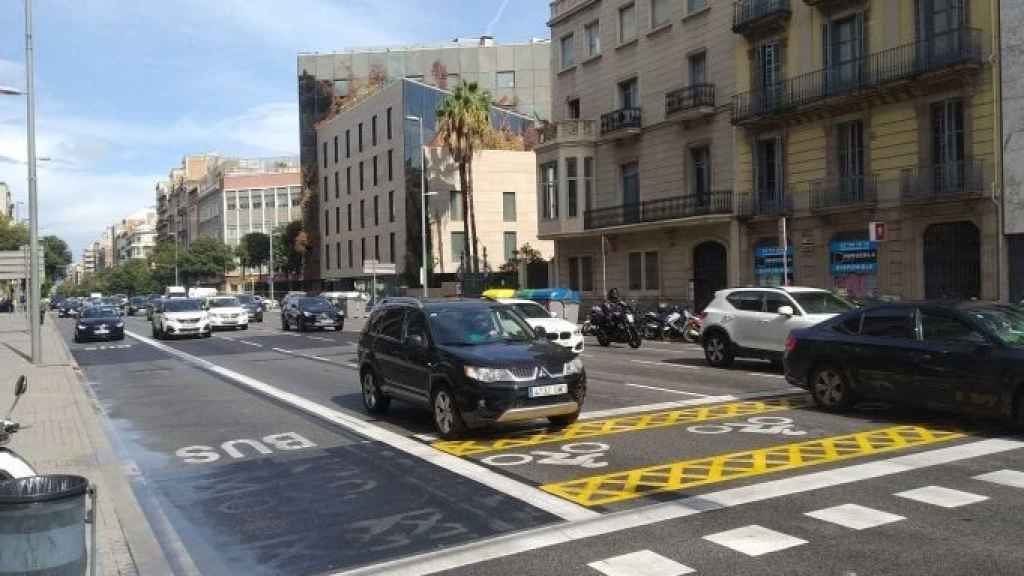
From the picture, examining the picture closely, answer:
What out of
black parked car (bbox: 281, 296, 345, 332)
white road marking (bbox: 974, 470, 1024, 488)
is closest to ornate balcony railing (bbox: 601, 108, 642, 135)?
black parked car (bbox: 281, 296, 345, 332)

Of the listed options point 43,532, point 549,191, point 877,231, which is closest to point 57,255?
point 549,191

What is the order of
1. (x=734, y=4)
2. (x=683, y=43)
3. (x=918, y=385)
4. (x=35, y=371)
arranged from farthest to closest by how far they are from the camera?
(x=683, y=43), (x=734, y=4), (x=35, y=371), (x=918, y=385)

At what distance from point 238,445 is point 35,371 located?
12270 millimetres

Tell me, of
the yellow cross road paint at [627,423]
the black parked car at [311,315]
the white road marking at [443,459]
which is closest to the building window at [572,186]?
the black parked car at [311,315]

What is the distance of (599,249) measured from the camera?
39656mm

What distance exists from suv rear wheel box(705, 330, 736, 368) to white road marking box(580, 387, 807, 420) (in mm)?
3934

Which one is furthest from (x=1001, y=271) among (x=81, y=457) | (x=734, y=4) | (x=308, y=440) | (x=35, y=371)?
(x=35, y=371)

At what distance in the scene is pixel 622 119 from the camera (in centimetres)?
3675

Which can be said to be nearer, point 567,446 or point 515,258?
point 567,446

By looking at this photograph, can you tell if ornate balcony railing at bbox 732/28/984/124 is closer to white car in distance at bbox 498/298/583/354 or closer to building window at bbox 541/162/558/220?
building window at bbox 541/162/558/220

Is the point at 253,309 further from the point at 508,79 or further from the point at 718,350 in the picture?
the point at 718,350

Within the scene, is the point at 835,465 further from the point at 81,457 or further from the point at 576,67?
the point at 576,67

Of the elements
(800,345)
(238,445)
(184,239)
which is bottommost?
(238,445)

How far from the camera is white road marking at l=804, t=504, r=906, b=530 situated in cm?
630
